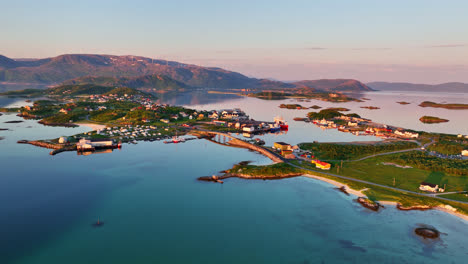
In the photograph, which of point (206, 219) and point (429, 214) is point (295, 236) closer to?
point (206, 219)

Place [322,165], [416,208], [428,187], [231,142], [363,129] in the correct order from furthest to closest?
[363,129] < [231,142] < [322,165] < [428,187] < [416,208]

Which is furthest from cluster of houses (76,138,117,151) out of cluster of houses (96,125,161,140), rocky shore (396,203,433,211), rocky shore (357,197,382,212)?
rocky shore (396,203,433,211)

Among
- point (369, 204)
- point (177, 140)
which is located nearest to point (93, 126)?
point (177, 140)

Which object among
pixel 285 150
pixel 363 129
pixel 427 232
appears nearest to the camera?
pixel 427 232

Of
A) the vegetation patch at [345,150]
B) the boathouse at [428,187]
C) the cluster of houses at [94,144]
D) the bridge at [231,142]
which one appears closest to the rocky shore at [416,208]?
the boathouse at [428,187]

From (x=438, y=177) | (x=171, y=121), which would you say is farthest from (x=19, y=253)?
(x=171, y=121)

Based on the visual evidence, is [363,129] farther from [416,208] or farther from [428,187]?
[416,208]
